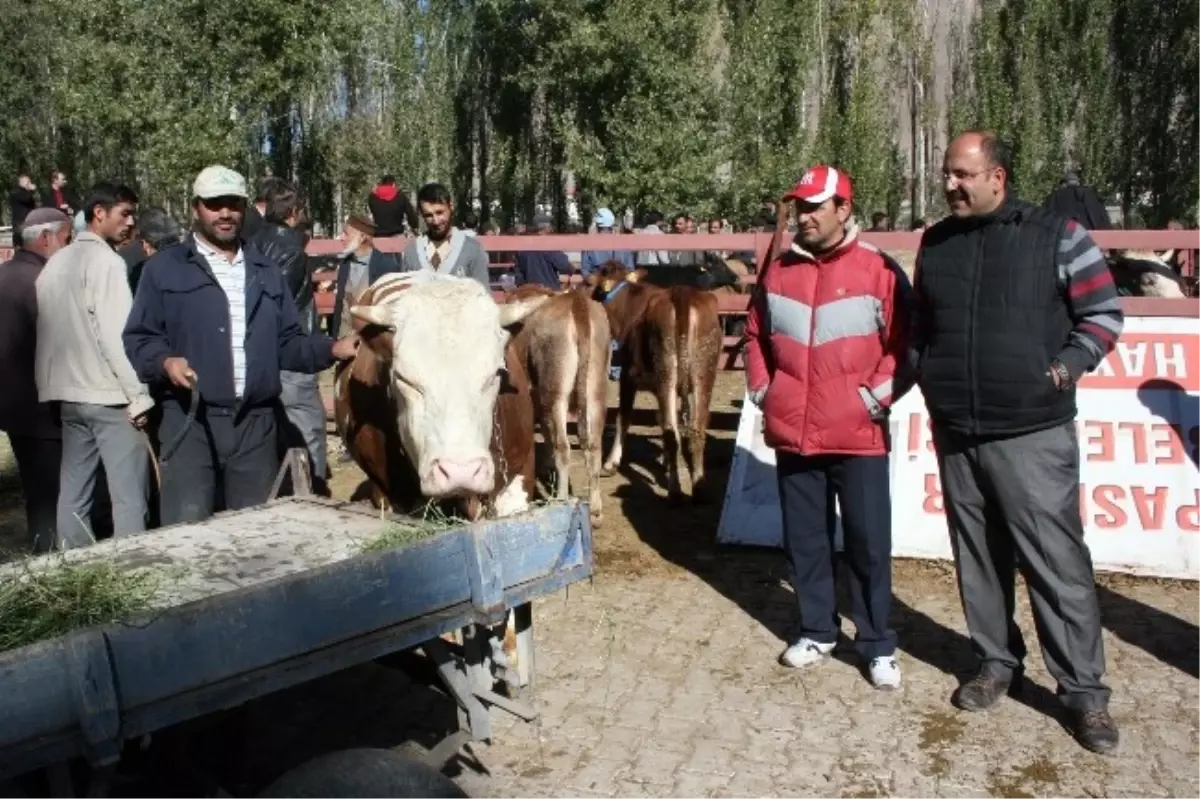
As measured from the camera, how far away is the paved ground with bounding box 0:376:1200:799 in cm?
423

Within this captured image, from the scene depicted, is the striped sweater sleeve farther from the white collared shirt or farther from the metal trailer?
the white collared shirt

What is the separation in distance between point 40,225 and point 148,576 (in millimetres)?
3569

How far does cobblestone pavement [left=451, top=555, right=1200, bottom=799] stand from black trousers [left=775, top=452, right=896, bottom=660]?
9.3 inches

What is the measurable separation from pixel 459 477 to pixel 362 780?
4.40 ft

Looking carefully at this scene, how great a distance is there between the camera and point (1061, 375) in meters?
4.27

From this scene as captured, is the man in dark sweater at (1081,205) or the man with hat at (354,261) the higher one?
the man in dark sweater at (1081,205)

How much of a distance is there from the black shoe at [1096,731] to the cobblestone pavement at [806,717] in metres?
0.04

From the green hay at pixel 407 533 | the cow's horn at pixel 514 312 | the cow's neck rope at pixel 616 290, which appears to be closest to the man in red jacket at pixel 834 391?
the cow's horn at pixel 514 312

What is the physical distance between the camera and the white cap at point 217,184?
4742 millimetres

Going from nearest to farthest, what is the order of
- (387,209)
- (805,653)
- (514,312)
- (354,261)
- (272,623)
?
(272,623)
(514,312)
(805,653)
(354,261)
(387,209)

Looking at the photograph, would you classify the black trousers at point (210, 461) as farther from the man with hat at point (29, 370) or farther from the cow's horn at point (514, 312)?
the man with hat at point (29, 370)

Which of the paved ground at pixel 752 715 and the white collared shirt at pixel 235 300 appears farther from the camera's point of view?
the white collared shirt at pixel 235 300

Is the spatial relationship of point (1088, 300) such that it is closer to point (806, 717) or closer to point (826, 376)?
point (826, 376)

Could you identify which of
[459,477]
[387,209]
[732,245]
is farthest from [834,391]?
[387,209]
